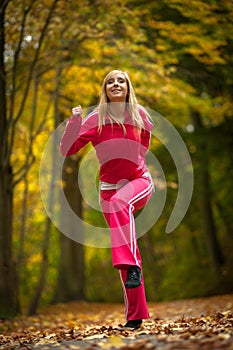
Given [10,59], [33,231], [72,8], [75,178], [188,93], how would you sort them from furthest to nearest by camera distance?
[33,231] → [75,178] → [188,93] → [10,59] → [72,8]

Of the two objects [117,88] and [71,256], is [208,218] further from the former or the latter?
[117,88]

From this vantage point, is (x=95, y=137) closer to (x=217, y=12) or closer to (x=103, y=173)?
(x=103, y=173)

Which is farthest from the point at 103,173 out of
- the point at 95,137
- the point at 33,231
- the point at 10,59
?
the point at 33,231

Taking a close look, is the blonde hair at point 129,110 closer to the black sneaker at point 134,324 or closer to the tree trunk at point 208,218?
the black sneaker at point 134,324

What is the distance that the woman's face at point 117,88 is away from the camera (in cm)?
568

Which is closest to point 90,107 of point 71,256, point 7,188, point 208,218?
point 7,188

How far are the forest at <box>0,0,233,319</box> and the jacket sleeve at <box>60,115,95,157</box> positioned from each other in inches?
120

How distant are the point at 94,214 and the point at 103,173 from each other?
18.0 meters

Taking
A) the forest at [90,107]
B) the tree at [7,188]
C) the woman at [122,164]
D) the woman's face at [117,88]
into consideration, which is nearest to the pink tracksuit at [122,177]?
the woman at [122,164]

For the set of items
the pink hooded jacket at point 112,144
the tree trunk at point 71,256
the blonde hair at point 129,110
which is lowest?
the tree trunk at point 71,256

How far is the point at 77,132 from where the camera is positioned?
5.55 meters

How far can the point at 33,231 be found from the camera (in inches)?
890

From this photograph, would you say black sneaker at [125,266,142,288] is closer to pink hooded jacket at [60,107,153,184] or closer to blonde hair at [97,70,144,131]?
pink hooded jacket at [60,107,153,184]

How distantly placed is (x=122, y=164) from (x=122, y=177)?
12 centimetres
